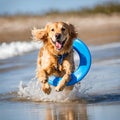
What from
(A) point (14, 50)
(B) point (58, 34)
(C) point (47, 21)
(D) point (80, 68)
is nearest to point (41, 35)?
(B) point (58, 34)

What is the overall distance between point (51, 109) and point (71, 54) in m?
1.32

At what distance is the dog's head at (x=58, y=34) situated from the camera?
11020 mm

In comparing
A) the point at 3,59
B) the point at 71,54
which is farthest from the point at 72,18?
the point at 71,54

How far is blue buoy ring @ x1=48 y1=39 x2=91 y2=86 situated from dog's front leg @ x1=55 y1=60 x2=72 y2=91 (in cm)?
15

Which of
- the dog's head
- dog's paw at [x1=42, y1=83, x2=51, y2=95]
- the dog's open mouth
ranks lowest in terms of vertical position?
dog's paw at [x1=42, y1=83, x2=51, y2=95]

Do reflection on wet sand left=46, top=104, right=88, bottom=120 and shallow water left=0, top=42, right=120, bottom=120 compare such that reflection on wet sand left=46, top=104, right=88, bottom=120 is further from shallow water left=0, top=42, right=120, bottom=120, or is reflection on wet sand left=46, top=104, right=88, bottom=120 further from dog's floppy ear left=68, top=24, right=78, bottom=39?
dog's floppy ear left=68, top=24, right=78, bottom=39

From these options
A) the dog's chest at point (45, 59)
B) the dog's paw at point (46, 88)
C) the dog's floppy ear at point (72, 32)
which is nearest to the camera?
the dog's paw at point (46, 88)

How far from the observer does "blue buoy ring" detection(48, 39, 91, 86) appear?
1127cm

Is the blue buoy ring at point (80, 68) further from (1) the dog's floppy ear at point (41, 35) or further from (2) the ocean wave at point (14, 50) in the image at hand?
(2) the ocean wave at point (14, 50)

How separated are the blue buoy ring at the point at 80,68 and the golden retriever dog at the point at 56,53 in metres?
0.11

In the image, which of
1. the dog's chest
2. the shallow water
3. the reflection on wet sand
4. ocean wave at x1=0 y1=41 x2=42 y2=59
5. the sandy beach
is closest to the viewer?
the reflection on wet sand

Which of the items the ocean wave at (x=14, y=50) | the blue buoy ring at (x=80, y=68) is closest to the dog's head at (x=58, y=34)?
the blue buoy ring at (x=80, y=68)

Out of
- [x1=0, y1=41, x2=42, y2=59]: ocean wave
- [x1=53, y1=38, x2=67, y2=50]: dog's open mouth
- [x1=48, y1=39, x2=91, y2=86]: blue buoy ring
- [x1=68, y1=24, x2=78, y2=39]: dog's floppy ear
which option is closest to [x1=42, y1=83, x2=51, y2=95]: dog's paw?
[x1=48, y1=39, x2=91, y2=86]: blue buoy ring

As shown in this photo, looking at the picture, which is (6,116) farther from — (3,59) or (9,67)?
(3,59)
